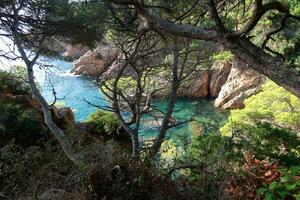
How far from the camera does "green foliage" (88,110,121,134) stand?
11.6 meters

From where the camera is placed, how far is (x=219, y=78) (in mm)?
25562

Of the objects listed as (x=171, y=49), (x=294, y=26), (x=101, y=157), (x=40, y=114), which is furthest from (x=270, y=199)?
(x=294, y=26)

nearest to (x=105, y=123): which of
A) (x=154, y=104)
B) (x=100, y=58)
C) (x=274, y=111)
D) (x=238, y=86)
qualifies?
(x=100, y=58)

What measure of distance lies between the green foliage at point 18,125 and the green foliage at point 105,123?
6.94ft

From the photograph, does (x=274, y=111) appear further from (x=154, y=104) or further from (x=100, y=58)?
(x=154, y=104)

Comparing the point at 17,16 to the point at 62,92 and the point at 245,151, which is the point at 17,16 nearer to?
the point at 245,151

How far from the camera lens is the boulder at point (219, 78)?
25.5 metres

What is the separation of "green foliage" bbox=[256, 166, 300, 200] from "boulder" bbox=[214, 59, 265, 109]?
58.0 ft

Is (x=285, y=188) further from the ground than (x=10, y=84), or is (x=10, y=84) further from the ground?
(x=10, y=84)

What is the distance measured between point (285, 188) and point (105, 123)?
8.29 m

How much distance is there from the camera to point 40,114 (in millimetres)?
11562

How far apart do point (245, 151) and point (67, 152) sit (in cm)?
349

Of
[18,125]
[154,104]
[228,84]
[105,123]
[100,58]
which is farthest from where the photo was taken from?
[228,84]

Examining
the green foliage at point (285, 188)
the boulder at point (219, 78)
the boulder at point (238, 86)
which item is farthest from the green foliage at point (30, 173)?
the boulder at point (219, 78)
